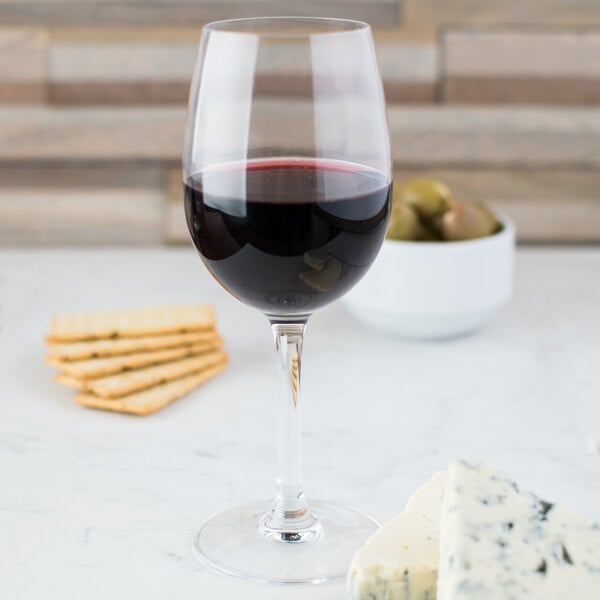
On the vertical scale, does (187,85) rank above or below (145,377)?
above

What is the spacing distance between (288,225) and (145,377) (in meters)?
0.46

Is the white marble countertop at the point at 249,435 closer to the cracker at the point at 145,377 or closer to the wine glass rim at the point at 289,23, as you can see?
the cracker at the point at 145,377

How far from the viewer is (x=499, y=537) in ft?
2.63

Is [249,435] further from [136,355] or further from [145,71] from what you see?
[145,71]

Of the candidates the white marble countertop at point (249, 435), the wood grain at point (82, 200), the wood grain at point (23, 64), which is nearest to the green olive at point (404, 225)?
the white marble countertop at point (249, 435)

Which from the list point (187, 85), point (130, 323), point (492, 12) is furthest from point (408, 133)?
point (130, 323)

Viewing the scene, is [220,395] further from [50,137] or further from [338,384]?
[50,137]

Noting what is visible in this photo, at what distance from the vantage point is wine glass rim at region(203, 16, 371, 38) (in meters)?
0.86

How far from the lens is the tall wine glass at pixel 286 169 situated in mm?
863

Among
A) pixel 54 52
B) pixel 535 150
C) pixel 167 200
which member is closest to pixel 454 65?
pixel 535 150

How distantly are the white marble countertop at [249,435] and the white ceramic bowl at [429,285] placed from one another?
0.14 feet

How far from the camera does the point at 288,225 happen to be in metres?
0.87

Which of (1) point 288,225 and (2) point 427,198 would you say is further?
(2) point 427,198

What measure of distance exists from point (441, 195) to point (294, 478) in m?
0.61
